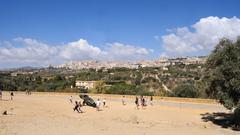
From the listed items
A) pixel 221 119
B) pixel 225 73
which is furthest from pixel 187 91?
pixel 225 73

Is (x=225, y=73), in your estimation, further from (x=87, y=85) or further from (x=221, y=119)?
(x=87, y=85)

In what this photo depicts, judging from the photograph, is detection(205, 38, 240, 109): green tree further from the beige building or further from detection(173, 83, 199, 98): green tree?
the beige building

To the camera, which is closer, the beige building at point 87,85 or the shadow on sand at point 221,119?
the shadow on sand at point 221,119

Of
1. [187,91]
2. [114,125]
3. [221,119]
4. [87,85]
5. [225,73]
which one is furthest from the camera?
[87,85]

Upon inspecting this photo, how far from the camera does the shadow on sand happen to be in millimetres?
37906

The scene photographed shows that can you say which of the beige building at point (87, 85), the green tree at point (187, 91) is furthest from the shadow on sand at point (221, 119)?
the beige building at point (87, 85)

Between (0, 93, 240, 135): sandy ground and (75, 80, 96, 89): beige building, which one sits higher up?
(75, 80, 96, 89): beige building

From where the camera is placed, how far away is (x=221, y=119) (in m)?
43.2

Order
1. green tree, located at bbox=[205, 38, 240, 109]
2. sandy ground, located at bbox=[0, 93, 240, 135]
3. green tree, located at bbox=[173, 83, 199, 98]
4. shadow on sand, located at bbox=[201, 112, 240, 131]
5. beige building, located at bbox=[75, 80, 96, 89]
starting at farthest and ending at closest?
beige building, located at bbox=[75, 80, 96, 89], green tree, located at bbox=[173, 83, 199, 98], shadow on sand, located at bbox=[201, 112, 240, 131], green tree, located at bbox=[205, 38, 240, 109], sandy ground, located at bbox=[0, 93, 240, 135]

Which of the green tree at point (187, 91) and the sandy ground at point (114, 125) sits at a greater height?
the green tree at point (187, 91)

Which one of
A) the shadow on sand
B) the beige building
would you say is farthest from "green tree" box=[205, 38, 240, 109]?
the beige building

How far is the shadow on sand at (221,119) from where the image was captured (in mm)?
37906

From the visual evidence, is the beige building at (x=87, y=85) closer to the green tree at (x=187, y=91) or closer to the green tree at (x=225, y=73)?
the green tree at (x=187, y=91)

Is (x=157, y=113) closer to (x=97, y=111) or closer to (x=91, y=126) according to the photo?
(x=97, y=111)
